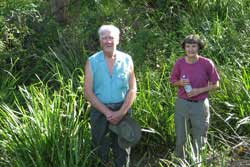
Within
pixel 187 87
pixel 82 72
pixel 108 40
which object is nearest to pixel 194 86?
pixel 187 87

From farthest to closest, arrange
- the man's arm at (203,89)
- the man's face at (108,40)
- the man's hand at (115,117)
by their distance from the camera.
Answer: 1. the man's arm at (203,89)
2. the man's hand at (115,117)
3. the man's face at (108,40)

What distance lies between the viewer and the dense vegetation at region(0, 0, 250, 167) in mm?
5254

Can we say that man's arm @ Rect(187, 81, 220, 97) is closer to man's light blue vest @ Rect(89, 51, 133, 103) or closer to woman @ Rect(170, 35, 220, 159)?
woman @ Rect(170, 35, 220, 159)

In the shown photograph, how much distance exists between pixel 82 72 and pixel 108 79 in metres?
1.82

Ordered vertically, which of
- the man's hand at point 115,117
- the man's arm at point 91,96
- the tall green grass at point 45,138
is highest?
the man's arm at point 91,96

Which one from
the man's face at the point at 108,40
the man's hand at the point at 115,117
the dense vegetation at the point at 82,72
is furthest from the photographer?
the dense vegetation at the point at 82,72

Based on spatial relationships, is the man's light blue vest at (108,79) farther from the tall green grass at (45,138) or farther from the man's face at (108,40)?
the tall green grass at (45,138)

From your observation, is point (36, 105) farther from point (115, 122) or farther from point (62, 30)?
point (62, 30)

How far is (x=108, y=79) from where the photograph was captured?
4.99 m

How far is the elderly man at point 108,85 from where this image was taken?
496cm

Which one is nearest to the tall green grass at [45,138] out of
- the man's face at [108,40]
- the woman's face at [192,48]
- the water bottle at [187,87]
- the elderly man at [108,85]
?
the elderly man at [108,85]

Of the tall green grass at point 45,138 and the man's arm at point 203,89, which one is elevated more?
the man's arm at point 203,89

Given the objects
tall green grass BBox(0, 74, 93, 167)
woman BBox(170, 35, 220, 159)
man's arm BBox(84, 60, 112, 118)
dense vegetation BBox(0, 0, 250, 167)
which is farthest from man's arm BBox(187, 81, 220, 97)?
tall green grass BBox(0, 74, 93, 167)

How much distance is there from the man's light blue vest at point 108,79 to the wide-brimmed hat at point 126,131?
22 centimetres
